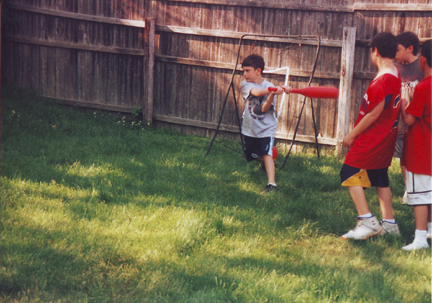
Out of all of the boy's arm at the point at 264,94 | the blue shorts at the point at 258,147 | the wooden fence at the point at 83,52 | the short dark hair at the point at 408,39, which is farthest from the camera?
the wooden fence at the point at 83,52

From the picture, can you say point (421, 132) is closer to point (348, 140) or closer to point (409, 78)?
point (348, 140)

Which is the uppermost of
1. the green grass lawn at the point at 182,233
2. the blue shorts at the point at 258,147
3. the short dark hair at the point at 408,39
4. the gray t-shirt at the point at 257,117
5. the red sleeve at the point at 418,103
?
the short dark hair at the point at 408,39

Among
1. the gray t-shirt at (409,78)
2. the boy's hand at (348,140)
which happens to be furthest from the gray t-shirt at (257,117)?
the boy's hand at (348,140)

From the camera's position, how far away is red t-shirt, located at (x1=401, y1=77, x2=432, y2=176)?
3.36 metres

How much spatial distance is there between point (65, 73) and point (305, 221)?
555 centimetres

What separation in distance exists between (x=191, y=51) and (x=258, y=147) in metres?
2.58

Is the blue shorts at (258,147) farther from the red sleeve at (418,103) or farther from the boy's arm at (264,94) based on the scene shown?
the red sleeve at (418,103)

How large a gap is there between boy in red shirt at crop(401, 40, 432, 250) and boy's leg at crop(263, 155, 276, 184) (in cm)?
158

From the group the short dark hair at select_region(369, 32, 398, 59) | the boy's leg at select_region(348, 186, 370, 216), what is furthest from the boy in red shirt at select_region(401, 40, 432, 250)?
the boy's leg at select_region(348, 186, 370, 216)

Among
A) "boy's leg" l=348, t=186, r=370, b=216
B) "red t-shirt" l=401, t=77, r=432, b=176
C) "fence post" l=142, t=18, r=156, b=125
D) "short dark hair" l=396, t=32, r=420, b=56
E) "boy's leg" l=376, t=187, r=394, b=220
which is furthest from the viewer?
"fence post" l=142, t=18, r=156, b=125

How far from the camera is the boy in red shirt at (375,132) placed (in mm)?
3451

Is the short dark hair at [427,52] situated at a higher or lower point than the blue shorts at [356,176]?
higher

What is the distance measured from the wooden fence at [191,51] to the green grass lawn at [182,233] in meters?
1.30

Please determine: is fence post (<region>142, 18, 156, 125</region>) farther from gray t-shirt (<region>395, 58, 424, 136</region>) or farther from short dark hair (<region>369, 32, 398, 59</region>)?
short dark hair (<region>369, 32, 398, 59</region>)
